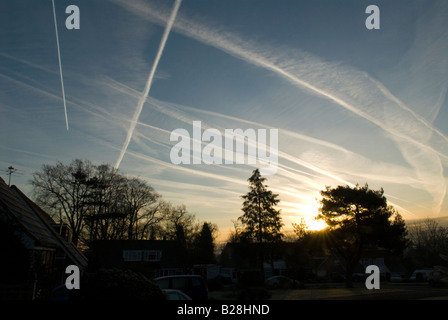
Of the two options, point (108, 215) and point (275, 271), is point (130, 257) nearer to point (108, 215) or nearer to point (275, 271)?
→ point (108, 215)

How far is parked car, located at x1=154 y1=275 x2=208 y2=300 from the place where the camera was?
47.7 ft

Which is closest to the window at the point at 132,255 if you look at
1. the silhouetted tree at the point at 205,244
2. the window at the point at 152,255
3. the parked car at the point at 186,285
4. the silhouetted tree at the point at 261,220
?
the window at the point at 152,255

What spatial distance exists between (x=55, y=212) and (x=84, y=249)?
31.5 ft

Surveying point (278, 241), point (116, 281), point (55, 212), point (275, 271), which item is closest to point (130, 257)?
point (55, 212)

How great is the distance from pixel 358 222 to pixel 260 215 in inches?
581

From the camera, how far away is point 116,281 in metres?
6.98

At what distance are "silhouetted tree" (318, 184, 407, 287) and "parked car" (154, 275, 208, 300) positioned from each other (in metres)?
28.8

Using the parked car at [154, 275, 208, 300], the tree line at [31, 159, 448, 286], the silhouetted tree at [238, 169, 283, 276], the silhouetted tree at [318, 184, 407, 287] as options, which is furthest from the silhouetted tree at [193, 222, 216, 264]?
the parked car at [154, 275, 208, 300]

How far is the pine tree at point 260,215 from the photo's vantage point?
47.7 m

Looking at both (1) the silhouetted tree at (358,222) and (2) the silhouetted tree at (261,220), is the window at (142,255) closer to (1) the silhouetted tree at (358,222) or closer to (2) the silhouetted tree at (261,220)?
(2) the silhouetted tree at (261,220)

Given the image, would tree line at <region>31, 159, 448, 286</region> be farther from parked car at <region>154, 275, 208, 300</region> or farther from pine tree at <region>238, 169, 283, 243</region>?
parked car at <region>154, 275, 208, 300</region>

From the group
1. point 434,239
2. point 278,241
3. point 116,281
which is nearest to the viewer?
point 116,281

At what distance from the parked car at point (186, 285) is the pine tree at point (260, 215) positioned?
1316 inches
